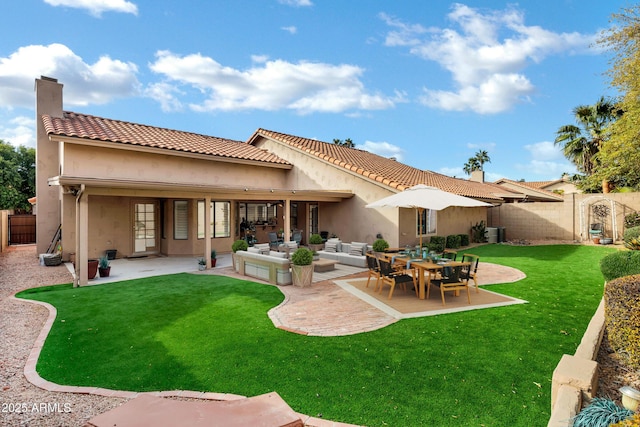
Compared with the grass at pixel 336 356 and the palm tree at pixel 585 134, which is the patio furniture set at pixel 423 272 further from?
the palm tree at pixel 585 134

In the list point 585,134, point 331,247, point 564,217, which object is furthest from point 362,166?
point 585,134

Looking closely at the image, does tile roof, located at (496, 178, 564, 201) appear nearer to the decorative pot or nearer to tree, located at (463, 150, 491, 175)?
tree, located at (463, 150, 491, 175)

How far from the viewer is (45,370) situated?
5.23 metres

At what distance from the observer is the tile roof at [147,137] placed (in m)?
13.8

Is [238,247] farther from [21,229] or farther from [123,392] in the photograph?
[21,229]

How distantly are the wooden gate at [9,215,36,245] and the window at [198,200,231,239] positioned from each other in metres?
14.6

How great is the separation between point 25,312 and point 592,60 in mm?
23035

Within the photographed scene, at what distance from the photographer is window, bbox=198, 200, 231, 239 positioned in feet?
56.7

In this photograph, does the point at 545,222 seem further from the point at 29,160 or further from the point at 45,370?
the point at 29,160

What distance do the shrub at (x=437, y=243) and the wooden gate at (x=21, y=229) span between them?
26.2 meters

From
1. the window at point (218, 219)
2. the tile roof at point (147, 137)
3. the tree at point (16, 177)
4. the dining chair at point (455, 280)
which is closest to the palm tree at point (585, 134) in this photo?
the dining chair at point (455, 280)

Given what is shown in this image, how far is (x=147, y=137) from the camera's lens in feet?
53.3

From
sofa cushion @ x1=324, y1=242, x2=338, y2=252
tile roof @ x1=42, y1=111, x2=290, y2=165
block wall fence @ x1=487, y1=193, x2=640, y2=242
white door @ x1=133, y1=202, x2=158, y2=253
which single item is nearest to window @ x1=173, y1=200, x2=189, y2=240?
white door @ x1=133, y1=202, x2=158, y2=253

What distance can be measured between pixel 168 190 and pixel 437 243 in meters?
13.0
